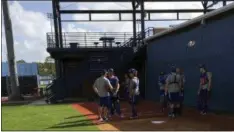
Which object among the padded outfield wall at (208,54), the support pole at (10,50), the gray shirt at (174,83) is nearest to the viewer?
the gray shirt at (174,83)

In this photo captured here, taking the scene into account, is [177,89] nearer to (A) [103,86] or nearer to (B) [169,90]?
(B) [169,90]

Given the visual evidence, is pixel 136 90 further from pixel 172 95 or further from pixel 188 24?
pixel 188 24

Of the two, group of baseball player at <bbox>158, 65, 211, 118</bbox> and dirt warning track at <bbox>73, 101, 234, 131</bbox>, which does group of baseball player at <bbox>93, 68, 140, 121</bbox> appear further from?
group of baseball player at <bbox>158, 65, 211, 118</bbox>

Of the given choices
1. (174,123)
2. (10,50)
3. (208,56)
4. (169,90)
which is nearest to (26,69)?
(10,50)

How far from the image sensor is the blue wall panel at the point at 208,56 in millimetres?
13727

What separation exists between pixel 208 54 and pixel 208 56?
0.08 metres

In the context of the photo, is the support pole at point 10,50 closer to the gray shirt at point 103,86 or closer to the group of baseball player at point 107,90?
the group of baseball player at point 107,90

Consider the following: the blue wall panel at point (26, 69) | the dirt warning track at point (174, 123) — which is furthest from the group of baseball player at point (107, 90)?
the blue wall panel at point (26, 69)

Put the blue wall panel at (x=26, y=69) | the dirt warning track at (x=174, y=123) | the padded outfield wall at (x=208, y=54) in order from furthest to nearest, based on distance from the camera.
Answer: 1. the blue wall panel at (x=26, y=69)
2. the padded outfield wall at (x=208, y=54)
3. the dirt warning track at (x=174, y=123)

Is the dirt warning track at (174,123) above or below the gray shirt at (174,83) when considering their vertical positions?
below

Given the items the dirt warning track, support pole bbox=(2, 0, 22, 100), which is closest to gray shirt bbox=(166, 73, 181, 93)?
the dirt warning track

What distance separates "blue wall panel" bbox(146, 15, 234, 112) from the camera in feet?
45.0

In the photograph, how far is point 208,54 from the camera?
15461 millimetres

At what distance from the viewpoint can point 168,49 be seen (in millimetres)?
20781
